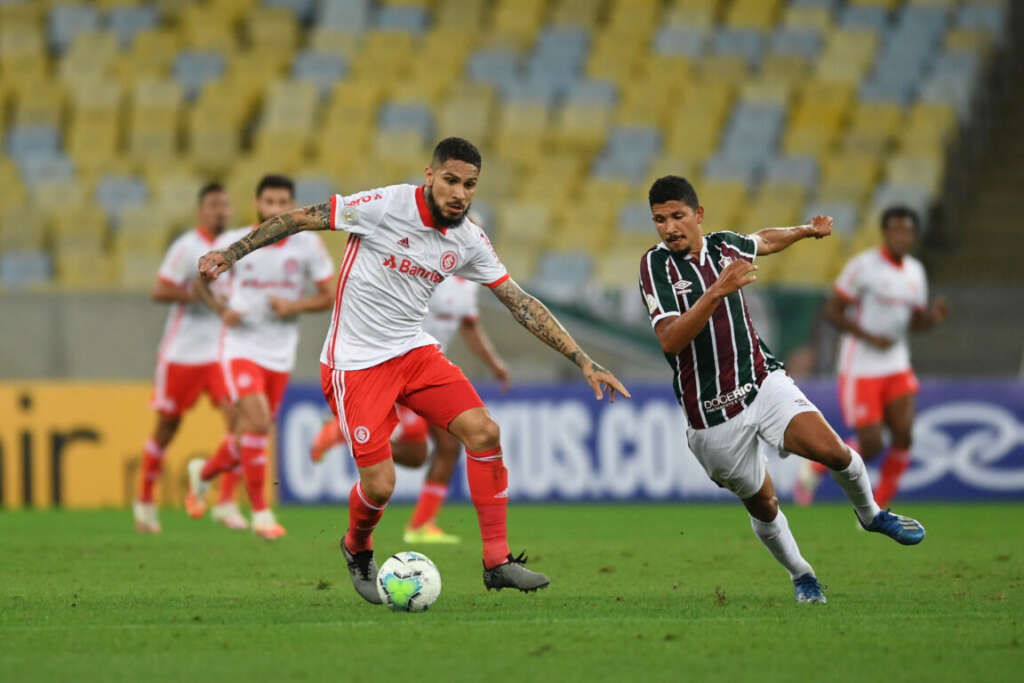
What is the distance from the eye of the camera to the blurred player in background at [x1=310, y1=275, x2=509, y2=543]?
11.5 m

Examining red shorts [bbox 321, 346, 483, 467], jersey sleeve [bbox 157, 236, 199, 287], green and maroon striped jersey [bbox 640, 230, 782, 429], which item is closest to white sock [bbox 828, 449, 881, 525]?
green and maroon striped jersey [bbox 640, 230, 782, 429]

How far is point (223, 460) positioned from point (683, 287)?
5.25 meters

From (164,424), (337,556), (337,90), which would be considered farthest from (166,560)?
(337,90)

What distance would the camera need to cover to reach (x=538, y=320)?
7.89 meters

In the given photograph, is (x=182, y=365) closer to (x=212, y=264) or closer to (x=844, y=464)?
(x=212, y=264)

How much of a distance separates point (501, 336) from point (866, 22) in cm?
815

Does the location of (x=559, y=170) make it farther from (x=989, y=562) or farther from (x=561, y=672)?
(x=561, y=672)

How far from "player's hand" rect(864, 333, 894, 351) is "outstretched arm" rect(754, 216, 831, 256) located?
501 centimetres

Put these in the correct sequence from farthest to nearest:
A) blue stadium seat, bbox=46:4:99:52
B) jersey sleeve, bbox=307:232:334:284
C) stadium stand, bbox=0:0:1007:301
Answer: blue stadium seat, bbox=46:4:99:52, stadium stand, bbox=0:0:1007:301, jersey sleeve, bbox=307:232:334:284

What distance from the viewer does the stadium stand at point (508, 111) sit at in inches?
768

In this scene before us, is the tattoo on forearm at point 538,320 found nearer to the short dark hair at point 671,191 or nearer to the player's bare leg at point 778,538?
the short dark hair at point 671,191

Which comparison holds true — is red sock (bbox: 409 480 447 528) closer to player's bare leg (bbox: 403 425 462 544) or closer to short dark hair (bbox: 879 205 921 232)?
player's bare leg (bbox: 403 425 462 544)

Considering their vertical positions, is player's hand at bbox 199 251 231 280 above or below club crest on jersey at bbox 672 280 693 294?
above

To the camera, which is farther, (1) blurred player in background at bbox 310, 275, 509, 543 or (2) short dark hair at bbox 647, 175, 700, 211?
(1) blurred player in background at bbox 310, 275, 509, 543
